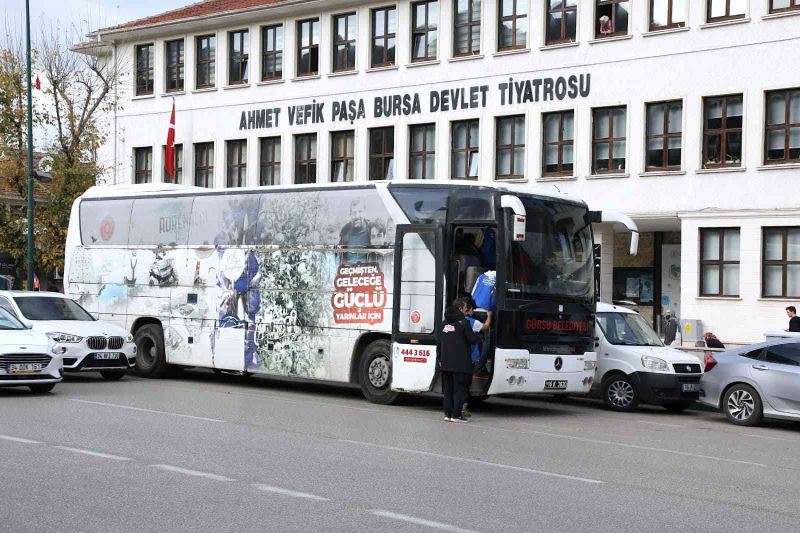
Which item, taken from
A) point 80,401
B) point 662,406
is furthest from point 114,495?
point 662,406

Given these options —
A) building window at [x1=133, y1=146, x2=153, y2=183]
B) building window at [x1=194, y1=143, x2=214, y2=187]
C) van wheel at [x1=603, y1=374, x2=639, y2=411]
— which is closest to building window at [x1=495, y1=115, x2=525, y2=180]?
building window at [x1=194, y1=143, x2=214, y2=187]

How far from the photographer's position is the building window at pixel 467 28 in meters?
38.9

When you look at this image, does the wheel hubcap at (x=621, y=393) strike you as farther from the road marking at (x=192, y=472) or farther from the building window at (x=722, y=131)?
the building window at (x=722, y=131)

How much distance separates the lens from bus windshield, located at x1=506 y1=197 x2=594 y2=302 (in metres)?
18.1

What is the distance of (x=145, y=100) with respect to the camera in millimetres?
48094

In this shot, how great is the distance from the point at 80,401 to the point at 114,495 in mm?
8975

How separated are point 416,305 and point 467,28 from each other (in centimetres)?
2203

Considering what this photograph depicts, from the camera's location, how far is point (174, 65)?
1866 inches

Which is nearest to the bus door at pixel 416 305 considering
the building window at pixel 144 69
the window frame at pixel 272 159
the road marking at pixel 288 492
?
the road marking at pixel 288 492

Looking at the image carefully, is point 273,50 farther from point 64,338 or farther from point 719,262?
point 64,338

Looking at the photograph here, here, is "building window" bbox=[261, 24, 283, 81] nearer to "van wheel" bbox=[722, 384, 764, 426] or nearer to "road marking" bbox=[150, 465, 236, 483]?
"van wheel" bbox=[722, 384, 764, 426]

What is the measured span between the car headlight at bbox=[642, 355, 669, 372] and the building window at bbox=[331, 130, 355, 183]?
22.5 meters

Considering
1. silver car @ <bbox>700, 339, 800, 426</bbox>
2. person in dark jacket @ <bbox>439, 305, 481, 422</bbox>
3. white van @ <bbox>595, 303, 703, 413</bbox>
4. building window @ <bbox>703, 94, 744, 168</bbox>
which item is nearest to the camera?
person in dark jacket @ <bbox>439, 305, 481, 422</bbox>

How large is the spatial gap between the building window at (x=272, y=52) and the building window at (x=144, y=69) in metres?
5.76
